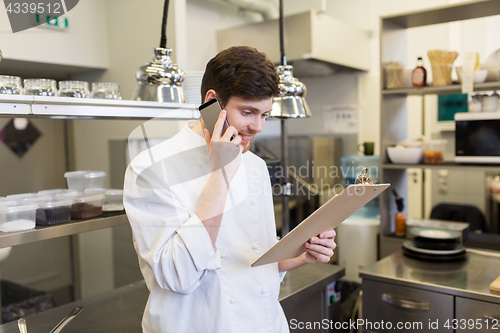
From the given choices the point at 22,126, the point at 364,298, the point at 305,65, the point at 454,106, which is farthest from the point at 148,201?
the point at 454,106

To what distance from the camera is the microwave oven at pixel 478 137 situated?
2.11 meters

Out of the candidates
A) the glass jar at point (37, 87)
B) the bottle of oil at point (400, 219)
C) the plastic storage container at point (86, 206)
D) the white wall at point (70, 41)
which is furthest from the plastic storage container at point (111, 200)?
the bottle of oil at point (400, 219)

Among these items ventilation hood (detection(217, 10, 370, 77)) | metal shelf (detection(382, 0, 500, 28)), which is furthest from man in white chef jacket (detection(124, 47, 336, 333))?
ventilation hood (detection(217, 10, 370, 77))

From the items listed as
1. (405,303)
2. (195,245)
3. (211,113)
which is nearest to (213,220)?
(195,245)

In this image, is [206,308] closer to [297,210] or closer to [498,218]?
[297,210]

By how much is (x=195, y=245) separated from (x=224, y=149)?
225 mm

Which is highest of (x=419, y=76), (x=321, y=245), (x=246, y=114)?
(x=419, y=76)

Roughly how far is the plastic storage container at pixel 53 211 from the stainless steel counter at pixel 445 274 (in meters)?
1.32

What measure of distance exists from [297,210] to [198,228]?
9.00 ft

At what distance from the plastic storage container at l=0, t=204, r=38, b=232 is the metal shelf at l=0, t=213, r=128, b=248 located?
0.08 feet

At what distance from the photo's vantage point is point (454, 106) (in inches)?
144

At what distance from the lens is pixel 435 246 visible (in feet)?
6.80

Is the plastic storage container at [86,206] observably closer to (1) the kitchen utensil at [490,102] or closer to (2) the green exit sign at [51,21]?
(2) the green exit sign at [51,21]

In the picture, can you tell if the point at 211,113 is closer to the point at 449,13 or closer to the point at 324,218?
the point at 324,218
